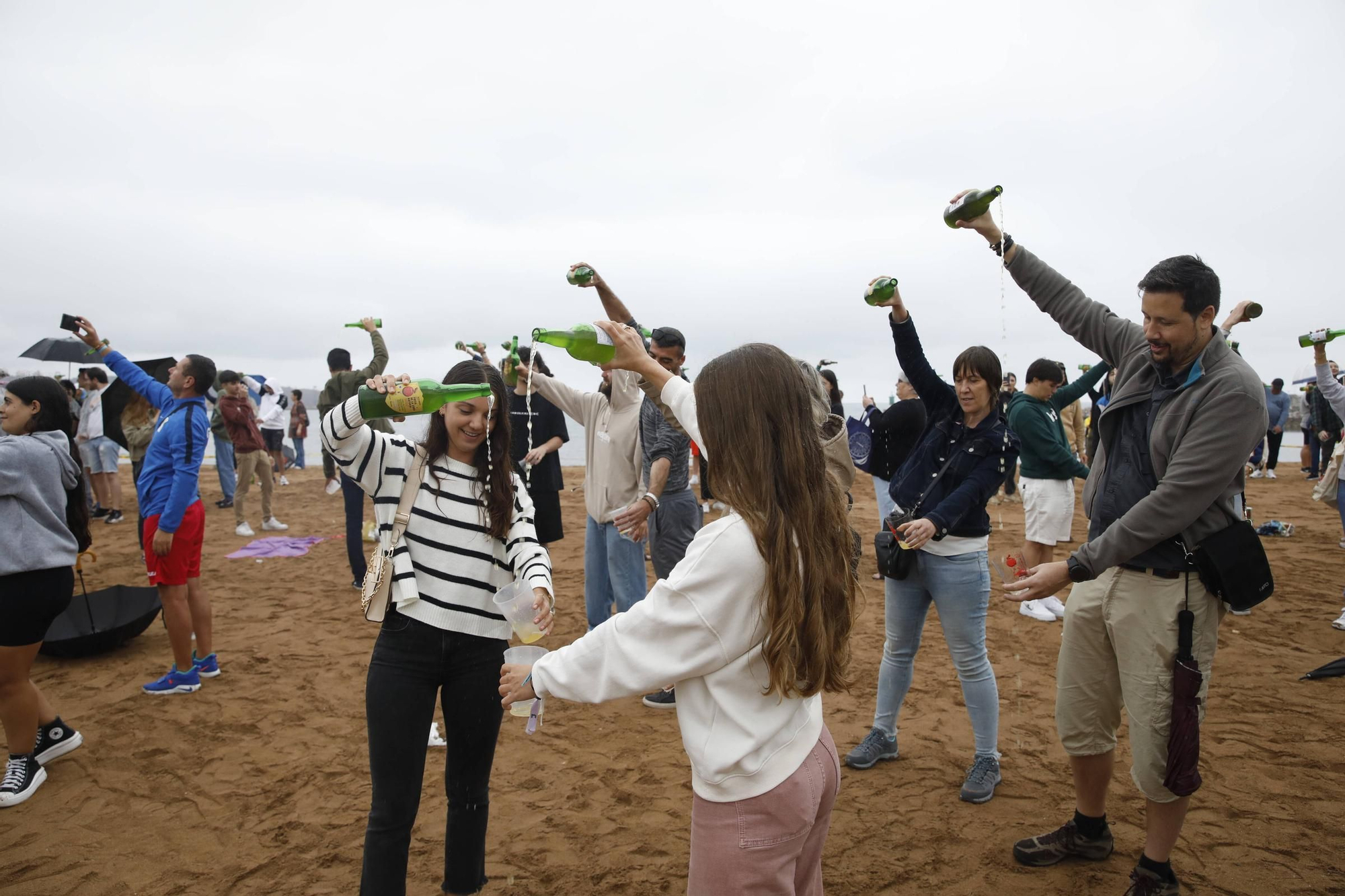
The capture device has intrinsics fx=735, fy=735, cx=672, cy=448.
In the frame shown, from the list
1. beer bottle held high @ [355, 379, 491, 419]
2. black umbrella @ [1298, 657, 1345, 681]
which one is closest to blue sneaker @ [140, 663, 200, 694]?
beer bottle held high @ [355, 379, 491, 419]

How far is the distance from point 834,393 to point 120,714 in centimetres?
662

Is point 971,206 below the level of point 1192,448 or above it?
above

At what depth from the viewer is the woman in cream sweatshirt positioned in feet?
5.66

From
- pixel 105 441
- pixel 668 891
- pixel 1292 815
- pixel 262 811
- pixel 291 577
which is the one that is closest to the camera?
pixel 668 891

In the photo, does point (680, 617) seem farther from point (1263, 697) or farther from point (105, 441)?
point (105, 441)

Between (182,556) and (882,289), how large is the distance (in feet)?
15.4

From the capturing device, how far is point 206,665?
545 cm

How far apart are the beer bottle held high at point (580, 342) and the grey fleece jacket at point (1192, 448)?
1.95m

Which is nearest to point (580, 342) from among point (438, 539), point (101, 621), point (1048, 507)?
point (438, 539)

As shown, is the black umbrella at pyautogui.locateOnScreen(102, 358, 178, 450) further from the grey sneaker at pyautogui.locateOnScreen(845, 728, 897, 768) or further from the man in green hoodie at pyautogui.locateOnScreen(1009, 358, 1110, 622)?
the man in green hoodie at pyautogui.locateOnScreen(1009, 358, 1110, 622)

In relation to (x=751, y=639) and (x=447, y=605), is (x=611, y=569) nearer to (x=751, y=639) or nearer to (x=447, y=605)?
(x=447, y=605)

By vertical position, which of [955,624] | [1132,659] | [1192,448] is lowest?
[955,624]

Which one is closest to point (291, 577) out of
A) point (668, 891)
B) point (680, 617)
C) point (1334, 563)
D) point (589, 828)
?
point (589, 828)

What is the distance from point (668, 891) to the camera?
316 cm
